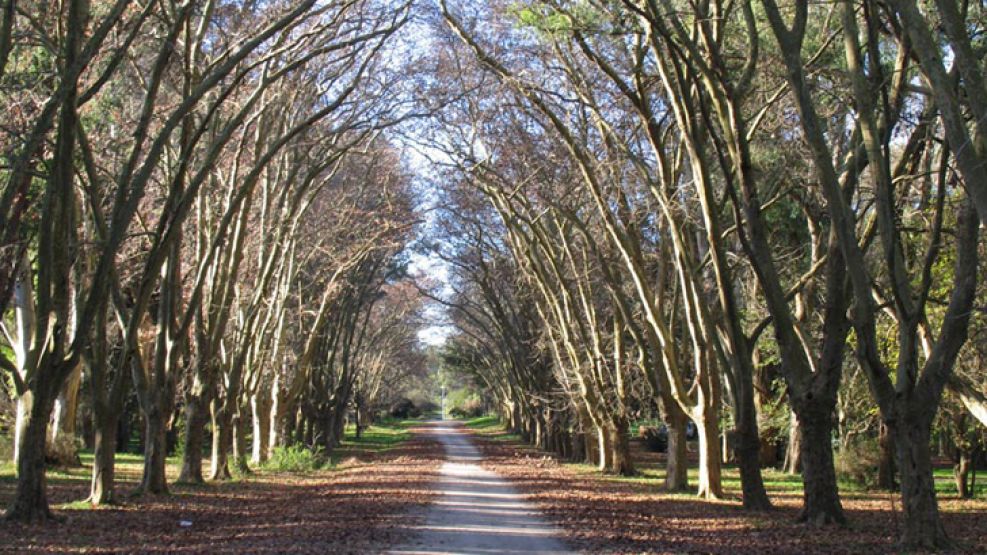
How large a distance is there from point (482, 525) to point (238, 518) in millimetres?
3591

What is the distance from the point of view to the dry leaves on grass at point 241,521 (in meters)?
10.9

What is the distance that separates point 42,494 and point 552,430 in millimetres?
29641

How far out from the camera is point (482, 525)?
1353cm

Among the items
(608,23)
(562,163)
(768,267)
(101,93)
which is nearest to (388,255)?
(562,163)

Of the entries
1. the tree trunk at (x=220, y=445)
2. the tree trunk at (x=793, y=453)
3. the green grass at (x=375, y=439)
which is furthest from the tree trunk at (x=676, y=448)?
the green grass at (x=375, y=439)

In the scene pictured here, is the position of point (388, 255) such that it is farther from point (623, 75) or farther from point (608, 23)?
point (608, 23)

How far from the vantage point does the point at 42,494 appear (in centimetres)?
1236

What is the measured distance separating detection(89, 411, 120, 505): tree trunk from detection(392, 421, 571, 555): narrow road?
4872mm

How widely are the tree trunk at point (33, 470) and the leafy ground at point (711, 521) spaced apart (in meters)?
6.46

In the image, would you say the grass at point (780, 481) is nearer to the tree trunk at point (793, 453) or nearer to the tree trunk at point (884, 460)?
the tree trunk at point (793, 453)

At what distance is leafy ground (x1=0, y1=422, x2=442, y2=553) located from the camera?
1100 centimetres

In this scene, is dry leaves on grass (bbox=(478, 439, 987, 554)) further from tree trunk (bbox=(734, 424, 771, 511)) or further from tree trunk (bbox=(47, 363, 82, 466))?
tree trunk (bbox=(47, 363, 82, 466))

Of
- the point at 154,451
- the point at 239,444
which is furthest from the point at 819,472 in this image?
Answer: the point at 239,444

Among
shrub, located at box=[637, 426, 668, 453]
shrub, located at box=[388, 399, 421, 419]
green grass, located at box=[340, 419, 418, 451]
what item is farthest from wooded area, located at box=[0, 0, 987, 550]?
shrub, located at box=[388, 399, 421, 419]
